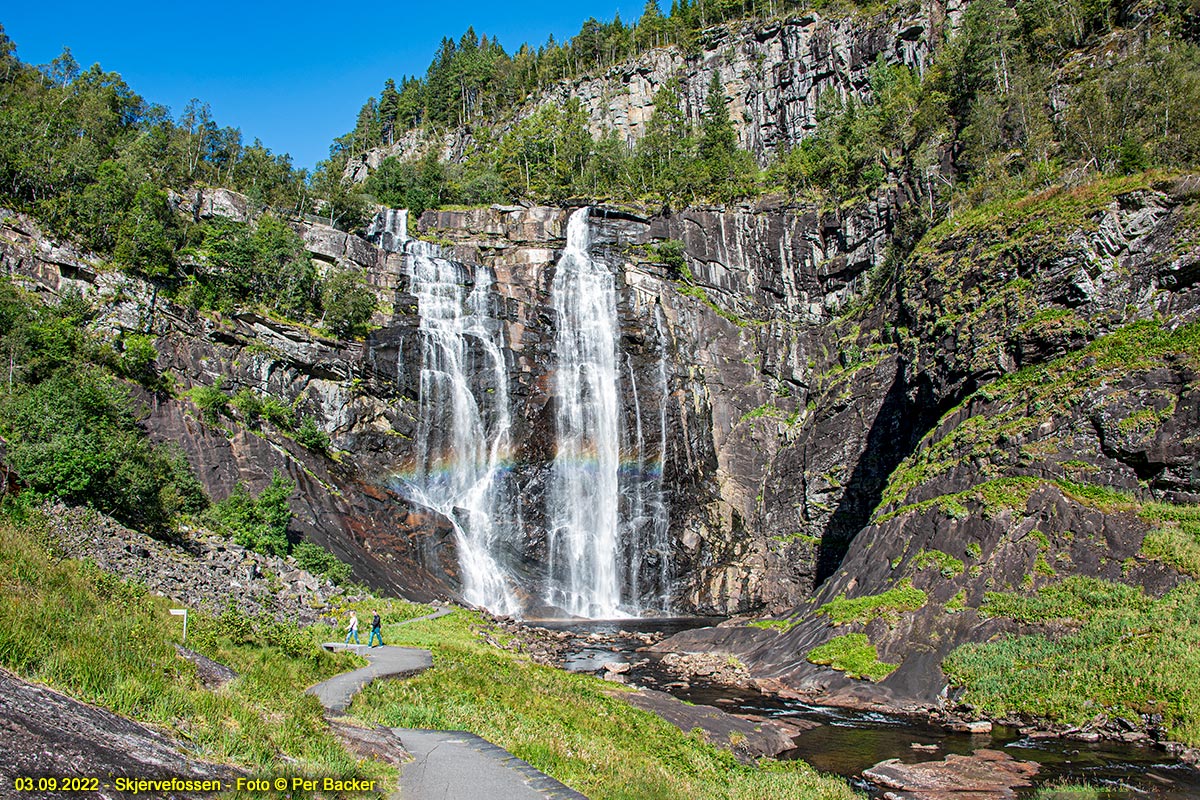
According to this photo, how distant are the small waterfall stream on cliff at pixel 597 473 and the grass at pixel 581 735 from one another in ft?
98.2

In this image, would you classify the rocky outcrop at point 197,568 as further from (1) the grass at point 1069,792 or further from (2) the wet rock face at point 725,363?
(2) the wet rock face at point 725,363

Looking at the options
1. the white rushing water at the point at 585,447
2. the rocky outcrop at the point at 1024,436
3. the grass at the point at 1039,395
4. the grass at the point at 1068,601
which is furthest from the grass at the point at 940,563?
the white rushing water at the point at 585,447

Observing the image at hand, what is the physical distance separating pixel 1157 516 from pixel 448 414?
1609 inches

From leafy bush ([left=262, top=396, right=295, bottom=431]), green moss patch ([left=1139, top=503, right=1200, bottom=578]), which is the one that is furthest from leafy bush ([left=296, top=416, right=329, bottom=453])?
green moss patch ([left=1139, top=503, right=1200, bottom=578])

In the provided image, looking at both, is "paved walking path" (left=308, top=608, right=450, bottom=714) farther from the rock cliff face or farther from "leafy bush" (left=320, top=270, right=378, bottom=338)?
the rock cliff face

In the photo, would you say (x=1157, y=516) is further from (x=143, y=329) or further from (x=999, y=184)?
(x=143, y=329)

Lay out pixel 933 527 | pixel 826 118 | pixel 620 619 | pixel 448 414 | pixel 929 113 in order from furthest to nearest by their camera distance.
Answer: pixel 826 118 → pixel 929 113 → pixel 448 414 → pixel 620 619 → pixel 933 527

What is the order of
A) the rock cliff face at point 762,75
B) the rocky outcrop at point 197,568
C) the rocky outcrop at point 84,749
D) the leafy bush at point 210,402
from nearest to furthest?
the rocky outcrop at point 84,749 < the rocky outcrop at point 197,568 < the leafy bush at point 210,402 < the rock cliff face at point 762,75

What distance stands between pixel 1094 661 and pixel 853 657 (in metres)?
6.99

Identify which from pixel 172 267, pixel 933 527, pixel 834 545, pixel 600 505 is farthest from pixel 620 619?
pixel 172 267

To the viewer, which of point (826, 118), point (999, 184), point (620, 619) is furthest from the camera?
point (826, 118)

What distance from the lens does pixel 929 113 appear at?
58219mm

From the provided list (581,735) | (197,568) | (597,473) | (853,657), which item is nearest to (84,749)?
(581,735)

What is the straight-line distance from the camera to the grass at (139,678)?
611 centimetres
